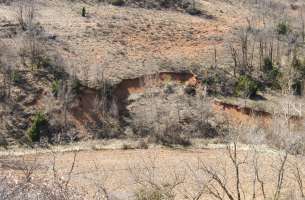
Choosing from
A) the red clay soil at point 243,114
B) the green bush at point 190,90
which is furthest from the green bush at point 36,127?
the red clay soil at point 243,114

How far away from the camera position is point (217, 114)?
1933 inches

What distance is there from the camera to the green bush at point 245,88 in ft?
168

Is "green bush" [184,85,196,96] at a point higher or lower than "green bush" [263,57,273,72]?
lower

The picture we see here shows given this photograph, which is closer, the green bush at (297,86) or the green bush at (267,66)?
the green bush at (297,86)

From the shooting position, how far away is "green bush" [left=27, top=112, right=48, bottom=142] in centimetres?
4238

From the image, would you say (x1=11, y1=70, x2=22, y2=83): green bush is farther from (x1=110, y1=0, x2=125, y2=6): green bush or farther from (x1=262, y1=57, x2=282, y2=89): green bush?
(x1=262, y1=57, x2=282, y2=89): green bush

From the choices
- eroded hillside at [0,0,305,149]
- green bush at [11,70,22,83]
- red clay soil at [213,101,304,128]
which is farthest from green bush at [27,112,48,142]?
red clay soil at [213,101,304,128]

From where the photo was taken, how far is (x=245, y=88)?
51375 millimetres

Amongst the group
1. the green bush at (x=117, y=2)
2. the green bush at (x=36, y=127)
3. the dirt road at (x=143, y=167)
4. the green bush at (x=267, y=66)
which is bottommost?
the dirt road at (x=143, y=167)

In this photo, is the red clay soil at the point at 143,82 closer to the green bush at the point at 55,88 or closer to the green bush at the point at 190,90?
the green bush at the point at 190,90

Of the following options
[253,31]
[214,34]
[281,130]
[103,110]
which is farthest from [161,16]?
[281,130]

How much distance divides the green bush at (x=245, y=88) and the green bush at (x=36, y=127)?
1779 cm

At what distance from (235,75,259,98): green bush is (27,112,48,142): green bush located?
17791 millimetres

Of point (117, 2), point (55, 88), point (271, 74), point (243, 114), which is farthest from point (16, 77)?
point (271, 74)
